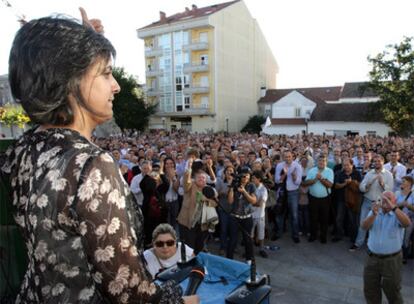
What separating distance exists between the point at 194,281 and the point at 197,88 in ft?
126

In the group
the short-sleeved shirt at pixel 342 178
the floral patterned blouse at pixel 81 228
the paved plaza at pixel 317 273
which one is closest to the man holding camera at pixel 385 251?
the paved plaza at pixel 317 273

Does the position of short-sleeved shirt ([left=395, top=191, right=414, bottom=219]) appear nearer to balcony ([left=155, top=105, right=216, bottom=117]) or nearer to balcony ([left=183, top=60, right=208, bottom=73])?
balcony ([left=155, top=105, right=216, bottom=117])

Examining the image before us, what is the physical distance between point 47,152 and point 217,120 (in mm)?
38539

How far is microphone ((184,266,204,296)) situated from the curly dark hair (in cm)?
122

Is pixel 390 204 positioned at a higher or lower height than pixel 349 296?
higher

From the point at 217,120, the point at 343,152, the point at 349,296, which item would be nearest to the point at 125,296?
the point at 349,296

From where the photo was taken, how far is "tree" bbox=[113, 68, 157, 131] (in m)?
38.1

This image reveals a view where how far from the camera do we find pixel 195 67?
39.1 m

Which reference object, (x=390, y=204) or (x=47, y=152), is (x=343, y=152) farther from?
(x=47, y=152)

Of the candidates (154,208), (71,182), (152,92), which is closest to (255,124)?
(152,92)

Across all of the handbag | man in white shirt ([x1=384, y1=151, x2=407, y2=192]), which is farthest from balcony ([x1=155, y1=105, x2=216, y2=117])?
the handbag

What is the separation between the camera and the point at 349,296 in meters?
5.02

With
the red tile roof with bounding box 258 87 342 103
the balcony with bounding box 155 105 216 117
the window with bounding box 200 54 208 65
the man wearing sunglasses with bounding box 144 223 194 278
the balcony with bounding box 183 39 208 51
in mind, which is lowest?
the man wearing sunglasses with bounding box 144 223 194 278

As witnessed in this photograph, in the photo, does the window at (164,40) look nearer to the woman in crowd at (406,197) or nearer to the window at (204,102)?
the window at (204,102)
